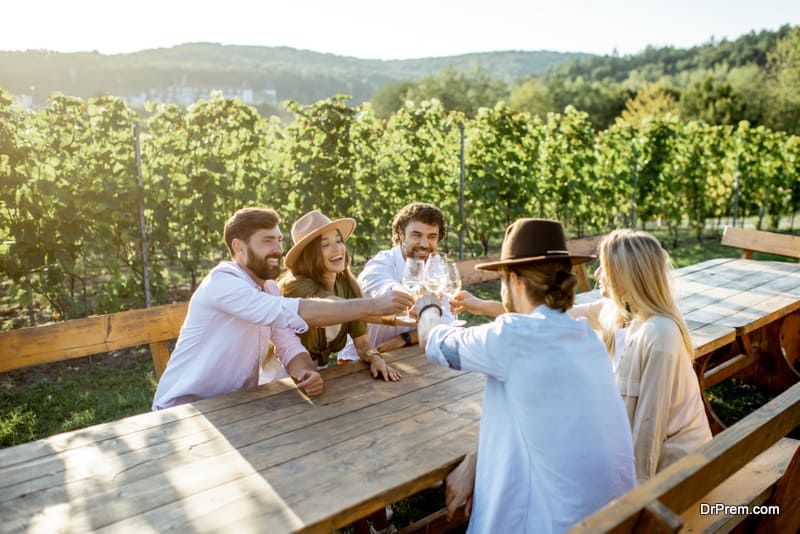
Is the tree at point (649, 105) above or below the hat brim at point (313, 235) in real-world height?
above

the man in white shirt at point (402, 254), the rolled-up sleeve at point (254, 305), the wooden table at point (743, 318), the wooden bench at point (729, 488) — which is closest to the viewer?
the wooden bench at point (729, 488)

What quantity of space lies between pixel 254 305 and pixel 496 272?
8.09 feet

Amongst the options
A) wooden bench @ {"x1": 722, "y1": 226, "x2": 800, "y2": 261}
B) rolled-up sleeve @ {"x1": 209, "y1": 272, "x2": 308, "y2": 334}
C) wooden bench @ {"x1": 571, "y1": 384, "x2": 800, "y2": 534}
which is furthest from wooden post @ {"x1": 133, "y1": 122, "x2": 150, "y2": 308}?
wooden bench @ {"x1": 722, "y1": 226, "x2": 800, "y2": 261}

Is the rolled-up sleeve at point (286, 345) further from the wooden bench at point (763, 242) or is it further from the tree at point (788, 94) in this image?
the tree at point (788, 94)

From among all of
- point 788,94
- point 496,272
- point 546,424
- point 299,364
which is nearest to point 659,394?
point 546,424

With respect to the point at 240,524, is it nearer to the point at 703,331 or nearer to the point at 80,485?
the point at 80,485

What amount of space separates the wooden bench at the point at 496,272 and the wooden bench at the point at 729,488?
213 cm

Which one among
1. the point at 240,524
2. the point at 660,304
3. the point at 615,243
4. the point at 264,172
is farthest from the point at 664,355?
the point at 264,172

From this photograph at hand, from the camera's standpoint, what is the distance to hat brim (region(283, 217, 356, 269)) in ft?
9.68

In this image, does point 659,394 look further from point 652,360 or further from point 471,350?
point 471,350

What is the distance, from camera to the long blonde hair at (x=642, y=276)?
2299 mm

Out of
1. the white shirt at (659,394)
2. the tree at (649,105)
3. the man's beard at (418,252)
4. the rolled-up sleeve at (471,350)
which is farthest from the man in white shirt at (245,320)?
the tree at (649,105)

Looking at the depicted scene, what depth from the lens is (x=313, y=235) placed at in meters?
2.94

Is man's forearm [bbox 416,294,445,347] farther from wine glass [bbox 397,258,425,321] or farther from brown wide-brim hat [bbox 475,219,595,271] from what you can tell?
brown wide-brim hat [bbox 475,219,595,271]
